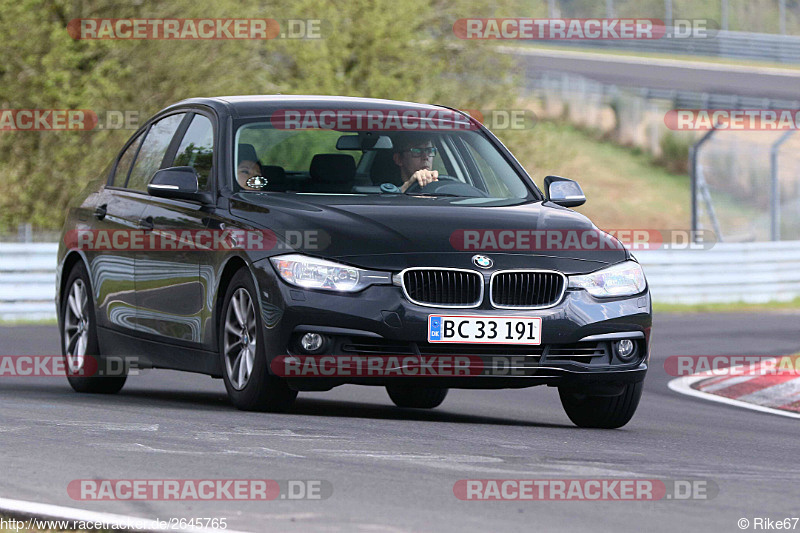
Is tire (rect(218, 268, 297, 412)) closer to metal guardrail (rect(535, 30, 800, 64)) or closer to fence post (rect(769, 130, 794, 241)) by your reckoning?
fence post (rect(769, 130, 794, 241))

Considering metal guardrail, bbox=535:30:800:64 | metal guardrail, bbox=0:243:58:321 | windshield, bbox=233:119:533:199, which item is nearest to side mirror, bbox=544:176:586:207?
windshield, bbox=233:119:533:199

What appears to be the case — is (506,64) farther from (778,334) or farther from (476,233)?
(476,233)

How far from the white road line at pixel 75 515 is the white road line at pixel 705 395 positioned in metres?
6.32

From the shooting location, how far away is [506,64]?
3628 cm

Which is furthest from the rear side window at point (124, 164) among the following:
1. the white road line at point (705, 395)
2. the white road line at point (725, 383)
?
the white road line at point (725, 383)

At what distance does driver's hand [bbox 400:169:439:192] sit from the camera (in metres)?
9.24

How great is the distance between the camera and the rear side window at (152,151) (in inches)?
397

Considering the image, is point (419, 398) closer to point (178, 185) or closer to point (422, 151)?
point (422, 151)

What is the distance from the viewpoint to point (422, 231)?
26.9 ft

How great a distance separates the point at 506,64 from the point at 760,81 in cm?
1777

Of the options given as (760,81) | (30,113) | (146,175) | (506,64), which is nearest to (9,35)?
(30,113)

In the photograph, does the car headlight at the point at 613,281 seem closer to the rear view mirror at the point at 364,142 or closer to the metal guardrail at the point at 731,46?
the rear view mirror at the point at 364,142

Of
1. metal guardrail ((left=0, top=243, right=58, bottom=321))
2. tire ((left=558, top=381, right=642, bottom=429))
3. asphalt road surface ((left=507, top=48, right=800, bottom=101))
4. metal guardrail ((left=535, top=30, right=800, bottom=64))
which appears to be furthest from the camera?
metal guardrail ((left=535, top=30, right=800, bottom=64))

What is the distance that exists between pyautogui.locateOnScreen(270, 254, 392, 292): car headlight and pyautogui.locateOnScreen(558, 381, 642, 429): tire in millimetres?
1391
